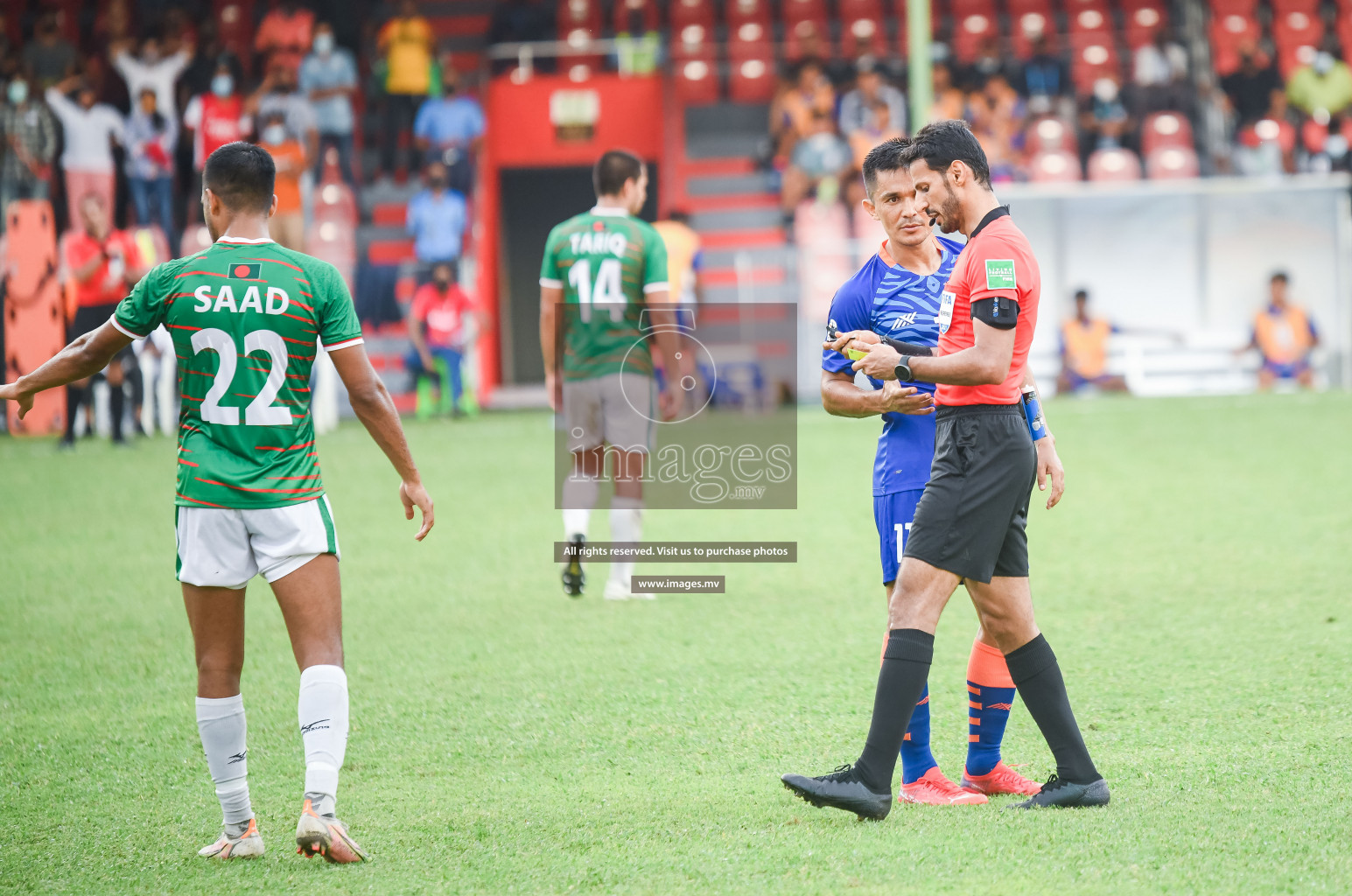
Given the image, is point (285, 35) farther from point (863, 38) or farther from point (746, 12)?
point (863, 38)

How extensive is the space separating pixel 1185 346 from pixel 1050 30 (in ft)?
23.5

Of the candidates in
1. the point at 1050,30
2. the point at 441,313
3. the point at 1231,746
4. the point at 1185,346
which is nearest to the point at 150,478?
the point at 441,313

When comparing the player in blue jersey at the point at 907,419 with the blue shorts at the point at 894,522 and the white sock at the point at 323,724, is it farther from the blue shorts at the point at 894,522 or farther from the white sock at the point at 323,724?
the white sock at the point at 323,724

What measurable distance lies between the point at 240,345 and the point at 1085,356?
1491cm

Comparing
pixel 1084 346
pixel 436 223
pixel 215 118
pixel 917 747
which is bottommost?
pixel 917 747

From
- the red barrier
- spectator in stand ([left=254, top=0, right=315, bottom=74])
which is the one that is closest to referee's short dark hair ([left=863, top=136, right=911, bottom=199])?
the red barrier

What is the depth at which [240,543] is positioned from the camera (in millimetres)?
3607

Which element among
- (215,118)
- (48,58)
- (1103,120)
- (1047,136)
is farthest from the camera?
(1047,136)

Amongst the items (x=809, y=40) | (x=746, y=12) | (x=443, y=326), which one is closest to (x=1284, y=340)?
(x=809, y=40)

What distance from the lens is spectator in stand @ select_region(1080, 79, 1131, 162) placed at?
19.0 m

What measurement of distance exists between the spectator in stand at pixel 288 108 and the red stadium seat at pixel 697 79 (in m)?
5.37

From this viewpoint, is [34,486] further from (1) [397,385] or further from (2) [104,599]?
(1) [397,385]

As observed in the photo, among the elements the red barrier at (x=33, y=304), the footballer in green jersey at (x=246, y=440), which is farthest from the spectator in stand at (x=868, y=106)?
the footballer in green jersey at (x=246, y=440)

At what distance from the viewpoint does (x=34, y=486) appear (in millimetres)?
11508
